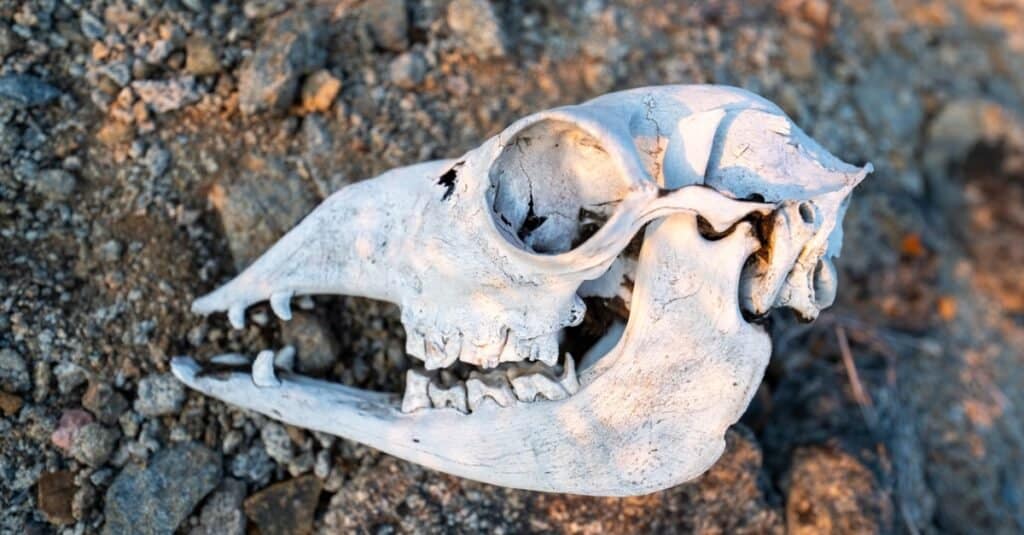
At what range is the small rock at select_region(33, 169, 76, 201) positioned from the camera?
78.1 inches

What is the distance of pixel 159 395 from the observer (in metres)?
1.93

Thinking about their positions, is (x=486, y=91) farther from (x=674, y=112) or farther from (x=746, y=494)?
(x=746, y=494)

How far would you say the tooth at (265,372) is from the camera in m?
1.87

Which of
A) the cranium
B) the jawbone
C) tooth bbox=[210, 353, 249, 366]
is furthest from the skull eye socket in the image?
tooth bbox=[210, 353, 249, 366]

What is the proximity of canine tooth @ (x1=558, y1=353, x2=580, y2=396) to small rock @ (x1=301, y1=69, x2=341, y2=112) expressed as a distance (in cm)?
108

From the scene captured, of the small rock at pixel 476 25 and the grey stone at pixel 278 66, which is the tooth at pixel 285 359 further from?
the small rock at pixel 476 25

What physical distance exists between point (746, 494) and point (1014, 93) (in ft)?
8.29

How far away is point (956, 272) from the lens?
126 inches

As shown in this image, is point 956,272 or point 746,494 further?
point 956,272

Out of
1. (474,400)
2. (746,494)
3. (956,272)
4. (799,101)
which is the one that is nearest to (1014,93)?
(956,272)

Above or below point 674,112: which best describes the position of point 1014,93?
below

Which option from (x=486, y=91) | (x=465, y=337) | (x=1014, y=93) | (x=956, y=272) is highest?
(x=486, y=91)

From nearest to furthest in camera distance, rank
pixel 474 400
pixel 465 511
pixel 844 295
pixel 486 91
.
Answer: pixel 474 400 < pixel 465 511 < pixel 486 91 < pixel 844 295

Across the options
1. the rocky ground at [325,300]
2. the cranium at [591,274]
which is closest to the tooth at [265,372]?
the cranium at [591,274]
